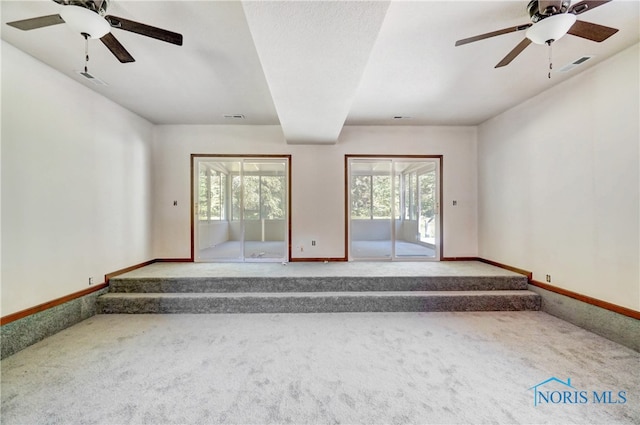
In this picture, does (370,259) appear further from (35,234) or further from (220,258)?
(35,234)

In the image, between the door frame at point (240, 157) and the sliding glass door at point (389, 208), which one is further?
the sliding glass door at point (389, 208)

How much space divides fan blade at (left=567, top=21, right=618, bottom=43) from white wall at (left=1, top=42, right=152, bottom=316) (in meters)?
5.06

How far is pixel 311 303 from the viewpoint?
3621 millimetres

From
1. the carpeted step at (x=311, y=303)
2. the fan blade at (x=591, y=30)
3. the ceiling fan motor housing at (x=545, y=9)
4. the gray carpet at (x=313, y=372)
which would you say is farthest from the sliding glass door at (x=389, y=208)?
the ceiling fan motor housing at (x=545, y=9)

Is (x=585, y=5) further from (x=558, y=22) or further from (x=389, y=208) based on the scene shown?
(x=389, y=208)

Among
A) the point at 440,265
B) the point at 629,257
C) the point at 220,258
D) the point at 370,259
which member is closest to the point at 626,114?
the point at 629,257

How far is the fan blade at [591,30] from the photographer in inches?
75.3

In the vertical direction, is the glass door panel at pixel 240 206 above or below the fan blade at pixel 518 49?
below

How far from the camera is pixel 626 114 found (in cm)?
266

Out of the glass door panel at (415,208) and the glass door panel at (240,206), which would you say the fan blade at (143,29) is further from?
the glass door panel at (415,208)

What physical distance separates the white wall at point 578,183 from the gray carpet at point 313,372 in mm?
810

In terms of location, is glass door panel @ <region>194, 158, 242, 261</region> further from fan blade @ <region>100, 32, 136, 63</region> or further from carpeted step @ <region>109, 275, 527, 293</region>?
fan blade @ <region>100, 32, 136, 63</region>

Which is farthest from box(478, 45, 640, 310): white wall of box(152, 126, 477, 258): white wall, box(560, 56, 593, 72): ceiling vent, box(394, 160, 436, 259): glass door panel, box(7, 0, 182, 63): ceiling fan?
box(7, 0, 182, 63): ceiling fan

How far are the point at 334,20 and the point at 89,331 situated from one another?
4122 mm
